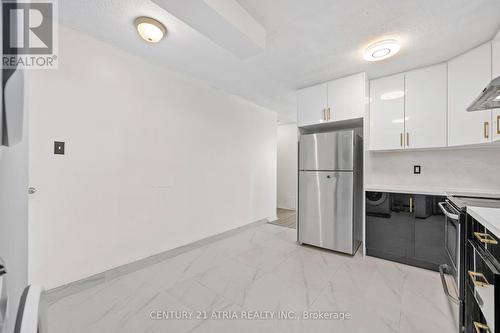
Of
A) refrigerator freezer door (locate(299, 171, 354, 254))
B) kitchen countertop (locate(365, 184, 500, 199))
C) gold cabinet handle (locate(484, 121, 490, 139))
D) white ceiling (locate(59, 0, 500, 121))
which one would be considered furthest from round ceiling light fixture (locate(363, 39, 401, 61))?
kitchen countertop (locate(365, 184, 500, 199))

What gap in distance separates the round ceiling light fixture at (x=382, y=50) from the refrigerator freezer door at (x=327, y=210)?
4.23 feet

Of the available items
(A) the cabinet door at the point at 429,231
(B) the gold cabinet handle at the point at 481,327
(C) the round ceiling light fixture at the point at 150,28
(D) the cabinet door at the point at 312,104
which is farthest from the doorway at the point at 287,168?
(B) the gold cabinet handle at the point at 481,327

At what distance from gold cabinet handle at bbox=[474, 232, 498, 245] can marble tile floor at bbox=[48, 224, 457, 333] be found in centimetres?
79

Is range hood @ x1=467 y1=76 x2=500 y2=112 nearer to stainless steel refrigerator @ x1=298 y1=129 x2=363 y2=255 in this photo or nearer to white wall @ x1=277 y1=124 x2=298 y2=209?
stainless steel refrigerator @ x1=298 y1=129 x2=363 y2=255

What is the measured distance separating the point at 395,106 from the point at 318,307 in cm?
245

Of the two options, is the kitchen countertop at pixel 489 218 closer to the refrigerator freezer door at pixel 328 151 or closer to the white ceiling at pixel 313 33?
the refrigerator freezer door at pixel 328 151

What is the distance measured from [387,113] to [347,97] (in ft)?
1.79

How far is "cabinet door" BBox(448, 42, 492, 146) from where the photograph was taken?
1.85 metres

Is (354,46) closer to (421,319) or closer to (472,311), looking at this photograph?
(472,311)

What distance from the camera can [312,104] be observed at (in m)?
2.86

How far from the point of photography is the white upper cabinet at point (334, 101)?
247 centimetres

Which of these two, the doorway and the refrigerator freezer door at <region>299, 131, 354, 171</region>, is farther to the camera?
the doorway

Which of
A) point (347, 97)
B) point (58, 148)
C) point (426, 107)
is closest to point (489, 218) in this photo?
point (426, 107)

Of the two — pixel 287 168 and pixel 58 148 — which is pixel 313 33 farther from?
pixel 287 168
